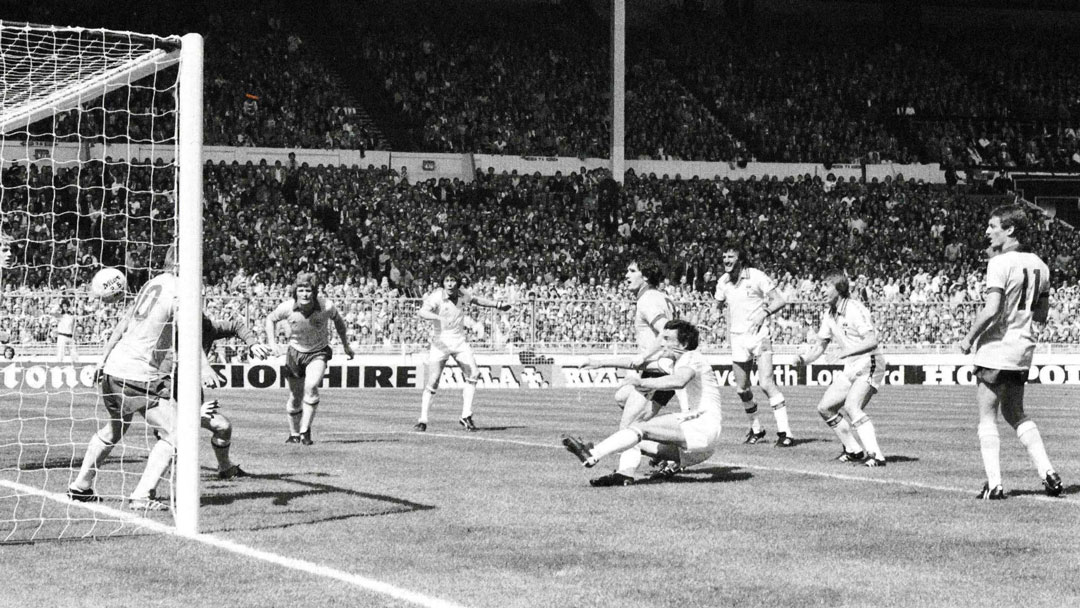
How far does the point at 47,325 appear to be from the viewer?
29.1 metres

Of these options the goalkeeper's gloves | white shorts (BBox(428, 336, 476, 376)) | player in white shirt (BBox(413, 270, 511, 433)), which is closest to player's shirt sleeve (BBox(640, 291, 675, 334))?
the goalkeeper's gloves

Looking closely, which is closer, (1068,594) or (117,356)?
(1068,594)

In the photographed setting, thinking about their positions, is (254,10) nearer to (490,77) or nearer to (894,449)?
(490,77)

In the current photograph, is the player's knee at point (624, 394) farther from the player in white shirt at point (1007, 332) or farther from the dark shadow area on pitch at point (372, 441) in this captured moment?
the dark shadow area on pitch at point (372, 441)

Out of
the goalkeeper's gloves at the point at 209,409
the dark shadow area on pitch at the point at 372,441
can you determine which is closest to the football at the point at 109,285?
the goalkeeper's gloves at the point at 209,409

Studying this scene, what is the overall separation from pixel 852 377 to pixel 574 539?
5844 mm

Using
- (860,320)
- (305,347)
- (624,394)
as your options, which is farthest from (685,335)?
(305,347)

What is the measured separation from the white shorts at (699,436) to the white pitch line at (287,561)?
4408 millimetres

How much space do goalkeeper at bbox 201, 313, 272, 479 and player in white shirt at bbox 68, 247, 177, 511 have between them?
1.42 feet

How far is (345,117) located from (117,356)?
1428 inches

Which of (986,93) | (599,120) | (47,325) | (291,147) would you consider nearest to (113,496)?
(47,325)

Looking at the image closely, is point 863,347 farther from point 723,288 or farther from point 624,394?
point 723,288

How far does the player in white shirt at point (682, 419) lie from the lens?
11781 millimetres

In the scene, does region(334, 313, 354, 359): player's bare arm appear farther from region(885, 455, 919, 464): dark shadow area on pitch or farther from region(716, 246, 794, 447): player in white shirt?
region(885, 455, 919, 464): dark shadow area on pitch
